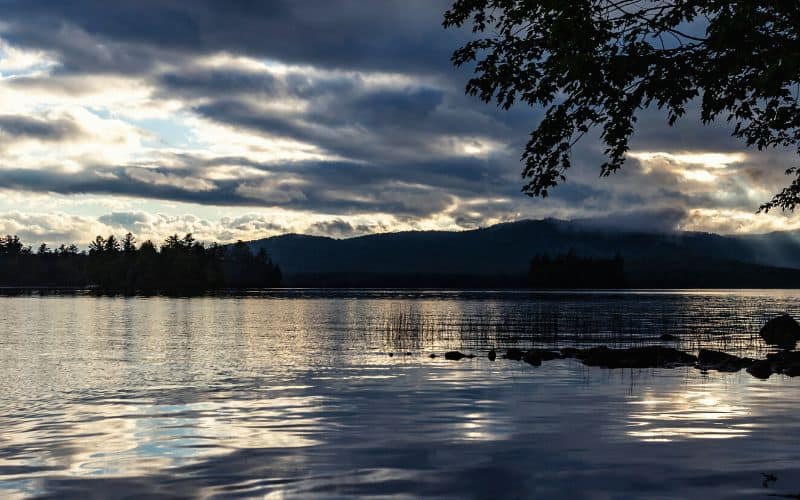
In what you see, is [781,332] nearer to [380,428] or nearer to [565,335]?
[565,335]

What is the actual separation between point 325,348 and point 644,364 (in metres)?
20.8

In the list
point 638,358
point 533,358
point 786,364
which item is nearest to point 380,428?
point 533,358

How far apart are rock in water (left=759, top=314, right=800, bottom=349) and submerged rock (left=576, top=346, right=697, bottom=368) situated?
2025 cm

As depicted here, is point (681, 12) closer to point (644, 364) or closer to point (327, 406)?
point (327, 406)

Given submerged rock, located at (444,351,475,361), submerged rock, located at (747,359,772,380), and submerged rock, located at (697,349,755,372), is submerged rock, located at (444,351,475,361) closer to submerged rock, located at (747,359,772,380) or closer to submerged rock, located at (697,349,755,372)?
submerged rock, located at (697,349,755,372)

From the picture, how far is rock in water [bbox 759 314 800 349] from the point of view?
59750 millimetres

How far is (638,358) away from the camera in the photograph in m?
40.9

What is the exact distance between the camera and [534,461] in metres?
17.2

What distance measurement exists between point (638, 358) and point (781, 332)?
85.4 ft

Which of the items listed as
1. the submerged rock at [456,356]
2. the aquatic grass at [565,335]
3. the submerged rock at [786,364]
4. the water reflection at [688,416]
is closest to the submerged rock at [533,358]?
the submerged rock at [456,356]

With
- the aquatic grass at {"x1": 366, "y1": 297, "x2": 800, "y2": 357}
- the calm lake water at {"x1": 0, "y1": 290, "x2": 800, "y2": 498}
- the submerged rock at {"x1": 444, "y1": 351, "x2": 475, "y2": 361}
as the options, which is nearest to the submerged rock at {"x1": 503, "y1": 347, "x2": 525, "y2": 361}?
the submerged rock at {"x1": 444, "y1": 351, "x2": 475, "y2": 361}

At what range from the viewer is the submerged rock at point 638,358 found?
40.0 meters

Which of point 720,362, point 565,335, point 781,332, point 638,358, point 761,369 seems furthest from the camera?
point 565,335

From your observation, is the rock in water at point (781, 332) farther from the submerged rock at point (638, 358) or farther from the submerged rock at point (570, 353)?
the submerged rock at point (570, 353)
